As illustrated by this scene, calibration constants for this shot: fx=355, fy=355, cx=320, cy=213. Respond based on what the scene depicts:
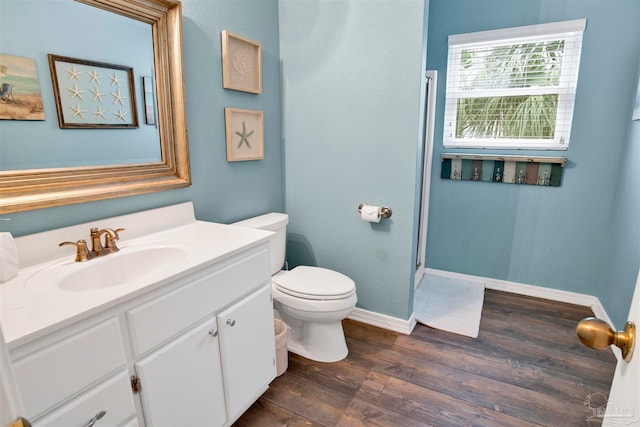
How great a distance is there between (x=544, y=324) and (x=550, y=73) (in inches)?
68.4

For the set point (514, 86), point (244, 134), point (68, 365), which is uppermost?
point (514, 86)

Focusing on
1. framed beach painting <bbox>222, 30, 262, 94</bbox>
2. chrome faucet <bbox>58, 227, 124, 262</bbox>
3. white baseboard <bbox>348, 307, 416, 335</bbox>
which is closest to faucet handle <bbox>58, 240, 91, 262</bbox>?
chrome faucet <bbox>58, 227, 124, 262</bbox>

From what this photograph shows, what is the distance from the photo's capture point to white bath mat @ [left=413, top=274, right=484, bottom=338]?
94.2 inches

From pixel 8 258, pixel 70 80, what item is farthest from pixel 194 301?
pixel 70 80

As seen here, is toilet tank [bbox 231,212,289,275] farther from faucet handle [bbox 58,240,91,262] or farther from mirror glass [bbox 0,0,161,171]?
faucet handle [bbox 58,240,91,262]

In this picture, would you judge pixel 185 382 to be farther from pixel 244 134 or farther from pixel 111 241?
pixel 244 134

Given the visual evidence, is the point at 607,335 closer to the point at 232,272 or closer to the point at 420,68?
the point at 232,272

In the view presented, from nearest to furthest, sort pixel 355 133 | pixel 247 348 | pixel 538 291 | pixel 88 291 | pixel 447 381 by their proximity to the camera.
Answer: pixel 88 291 < pixel 247 348 < pixel 447 381 < pixel 355 133 < pixel 538 291

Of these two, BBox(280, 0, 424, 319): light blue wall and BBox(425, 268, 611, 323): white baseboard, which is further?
BBox(425, 268, 611, 323): white baseboard

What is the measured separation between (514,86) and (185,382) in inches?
110

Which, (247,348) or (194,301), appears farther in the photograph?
(247,348)

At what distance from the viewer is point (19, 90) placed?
1193 millimetres

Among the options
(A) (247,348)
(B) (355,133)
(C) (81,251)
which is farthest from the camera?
(B) (355,133)

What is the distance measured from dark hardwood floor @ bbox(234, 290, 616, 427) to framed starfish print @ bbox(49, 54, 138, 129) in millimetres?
1430
